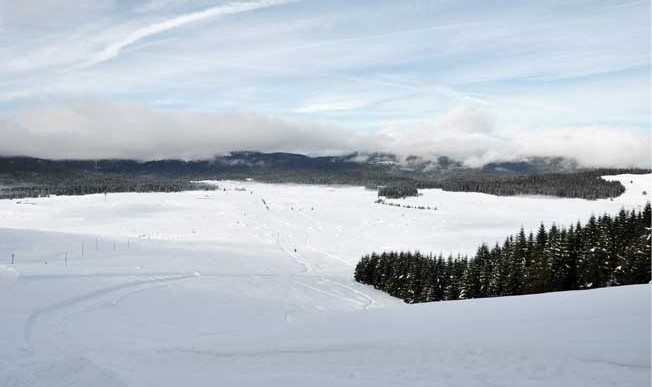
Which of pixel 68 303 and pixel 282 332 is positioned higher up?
pixel 282 332

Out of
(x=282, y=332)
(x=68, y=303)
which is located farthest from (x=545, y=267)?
(x=68, y=303)

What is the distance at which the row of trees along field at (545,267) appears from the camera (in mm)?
44406

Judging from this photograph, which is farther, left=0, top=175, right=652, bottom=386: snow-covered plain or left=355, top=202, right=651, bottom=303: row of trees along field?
left=355, top=202, right=651, bottom=303: row of trees along field

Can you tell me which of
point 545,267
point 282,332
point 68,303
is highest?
point 282,332

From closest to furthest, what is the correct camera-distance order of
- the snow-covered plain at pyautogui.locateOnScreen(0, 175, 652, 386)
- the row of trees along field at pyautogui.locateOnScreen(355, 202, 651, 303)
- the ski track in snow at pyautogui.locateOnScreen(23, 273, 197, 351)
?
the snow-covered plain at pyautogui.locateOnScreen(0, 175, 652, 386), the ski track in snow at pyautogui.locateOnScreen(23, 273, 197, 351), the row of trees along field at pyautogui.locateOnScreen(355, 202, 651, 303)

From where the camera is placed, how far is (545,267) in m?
47.1

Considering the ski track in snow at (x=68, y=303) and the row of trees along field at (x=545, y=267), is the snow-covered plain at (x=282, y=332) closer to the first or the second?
the ski track in snow at (x=68, y=303)

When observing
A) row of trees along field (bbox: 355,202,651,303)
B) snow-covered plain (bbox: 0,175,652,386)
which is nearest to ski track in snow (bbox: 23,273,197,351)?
snow-covered plain (bbox: 0,175,652,386)

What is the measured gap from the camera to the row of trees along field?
1748 inches

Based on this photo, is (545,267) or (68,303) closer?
(68,303)

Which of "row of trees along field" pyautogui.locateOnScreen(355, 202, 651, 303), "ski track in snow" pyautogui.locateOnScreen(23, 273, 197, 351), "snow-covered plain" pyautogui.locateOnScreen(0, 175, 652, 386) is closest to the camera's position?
"snow-covered plain" pyautogui.locateOnScreen(0, 175, 652, 386)

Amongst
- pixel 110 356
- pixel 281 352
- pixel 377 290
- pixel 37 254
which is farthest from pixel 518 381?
pixel 37 254

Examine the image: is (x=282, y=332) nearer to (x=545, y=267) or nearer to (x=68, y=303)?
(x=68, y=303)

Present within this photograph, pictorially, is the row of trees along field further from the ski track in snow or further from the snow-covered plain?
the ski track in snow
